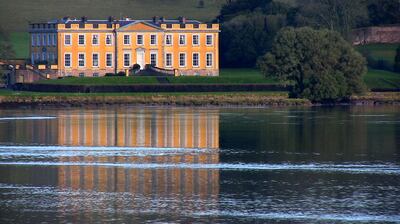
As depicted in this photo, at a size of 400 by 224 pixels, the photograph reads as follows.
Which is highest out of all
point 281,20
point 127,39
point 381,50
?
point 281,20

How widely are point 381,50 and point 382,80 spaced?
706 inches

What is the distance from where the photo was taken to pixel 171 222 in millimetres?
36344

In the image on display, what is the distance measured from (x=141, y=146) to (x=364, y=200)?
19404 mm

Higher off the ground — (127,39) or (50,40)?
(127,39)

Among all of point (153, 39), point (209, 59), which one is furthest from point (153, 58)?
point (209, 59)

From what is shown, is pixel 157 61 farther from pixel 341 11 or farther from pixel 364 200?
pixel 364 200

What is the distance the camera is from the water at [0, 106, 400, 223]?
38125 mm

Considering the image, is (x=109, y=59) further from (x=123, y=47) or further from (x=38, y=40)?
(x=38, y=40)

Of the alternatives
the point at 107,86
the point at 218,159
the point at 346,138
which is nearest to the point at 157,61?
the point at 107,86

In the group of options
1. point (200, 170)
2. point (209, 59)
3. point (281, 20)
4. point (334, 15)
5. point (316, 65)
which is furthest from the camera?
point (281, 20)

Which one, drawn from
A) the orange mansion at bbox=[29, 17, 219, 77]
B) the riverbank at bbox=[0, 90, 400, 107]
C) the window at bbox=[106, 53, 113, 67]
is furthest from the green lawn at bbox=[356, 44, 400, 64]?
the window at bbox=[106, 53, 113, 67]

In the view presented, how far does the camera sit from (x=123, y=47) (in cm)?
11931

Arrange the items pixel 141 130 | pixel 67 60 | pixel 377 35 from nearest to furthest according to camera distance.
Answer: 1. pixel 141 130
2. pixel 67 60
3. pixel 377 35

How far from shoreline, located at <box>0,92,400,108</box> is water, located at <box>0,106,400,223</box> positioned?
59.4 feet
